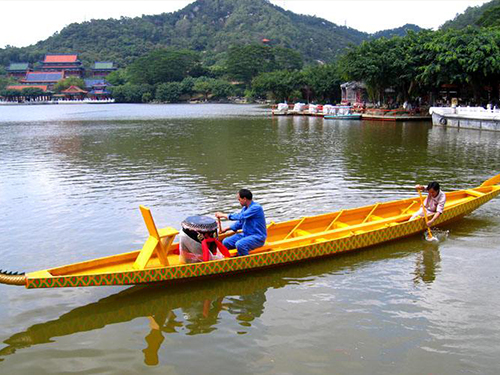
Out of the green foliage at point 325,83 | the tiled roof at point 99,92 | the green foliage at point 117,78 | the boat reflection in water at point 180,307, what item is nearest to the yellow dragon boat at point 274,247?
the boat reflection in water at point 180,307

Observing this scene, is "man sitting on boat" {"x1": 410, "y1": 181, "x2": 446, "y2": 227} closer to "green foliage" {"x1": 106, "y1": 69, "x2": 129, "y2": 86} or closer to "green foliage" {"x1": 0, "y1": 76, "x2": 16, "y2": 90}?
"green foliage" {"x1": 106, "y1": 69, "x2": 129, "y2": 86}

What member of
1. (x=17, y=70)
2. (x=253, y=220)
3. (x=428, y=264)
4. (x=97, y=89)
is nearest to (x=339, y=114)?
(x=428, y=264)

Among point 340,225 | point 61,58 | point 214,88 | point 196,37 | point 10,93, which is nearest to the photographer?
point 340,225

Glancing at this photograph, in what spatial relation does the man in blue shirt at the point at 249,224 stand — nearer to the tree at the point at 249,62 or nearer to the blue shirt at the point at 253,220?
the blue shirt at the point at 253,220

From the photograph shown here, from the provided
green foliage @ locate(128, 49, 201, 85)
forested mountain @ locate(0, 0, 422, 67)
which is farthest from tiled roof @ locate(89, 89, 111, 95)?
forested mountain @ locate(0, 0, 422, 67)

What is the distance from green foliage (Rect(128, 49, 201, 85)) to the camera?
420 feet

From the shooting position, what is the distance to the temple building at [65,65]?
14125 centimetres

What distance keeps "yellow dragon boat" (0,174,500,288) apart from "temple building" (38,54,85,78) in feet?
470

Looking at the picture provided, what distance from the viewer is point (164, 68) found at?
418ft

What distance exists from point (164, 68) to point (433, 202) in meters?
124

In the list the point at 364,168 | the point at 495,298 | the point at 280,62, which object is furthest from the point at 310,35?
the point at 495,298

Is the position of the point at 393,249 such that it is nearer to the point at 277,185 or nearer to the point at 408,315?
the point at 408,315

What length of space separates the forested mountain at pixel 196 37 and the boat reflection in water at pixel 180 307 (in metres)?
147

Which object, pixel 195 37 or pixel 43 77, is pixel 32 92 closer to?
pixel 43 77
